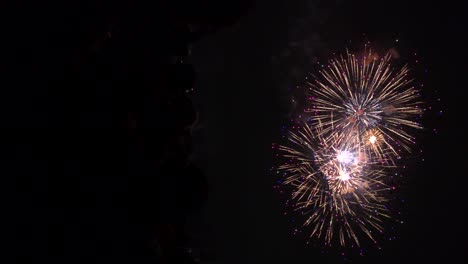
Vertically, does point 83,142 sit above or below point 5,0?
below

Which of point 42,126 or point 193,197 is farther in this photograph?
point 193,197

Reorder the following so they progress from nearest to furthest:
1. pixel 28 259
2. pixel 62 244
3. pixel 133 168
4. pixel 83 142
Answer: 1. pixel 28 259
2. pixel 62 244
3. pixel 83 142
4. pixel 133 168

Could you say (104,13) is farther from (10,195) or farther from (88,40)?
(10,195)

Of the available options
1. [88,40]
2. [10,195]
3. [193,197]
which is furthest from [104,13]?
[193,197]

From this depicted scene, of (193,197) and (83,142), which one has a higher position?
(83,142)

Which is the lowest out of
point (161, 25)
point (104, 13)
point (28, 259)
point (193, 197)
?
point (28, 259)

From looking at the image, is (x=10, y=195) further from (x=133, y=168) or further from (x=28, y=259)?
(x=133, y=168)

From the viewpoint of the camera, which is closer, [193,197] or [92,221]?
[92,221]

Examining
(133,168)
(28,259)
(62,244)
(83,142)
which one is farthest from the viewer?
(133,168)

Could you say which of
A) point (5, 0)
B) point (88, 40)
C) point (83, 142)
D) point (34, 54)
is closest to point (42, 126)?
point (83, 142)
